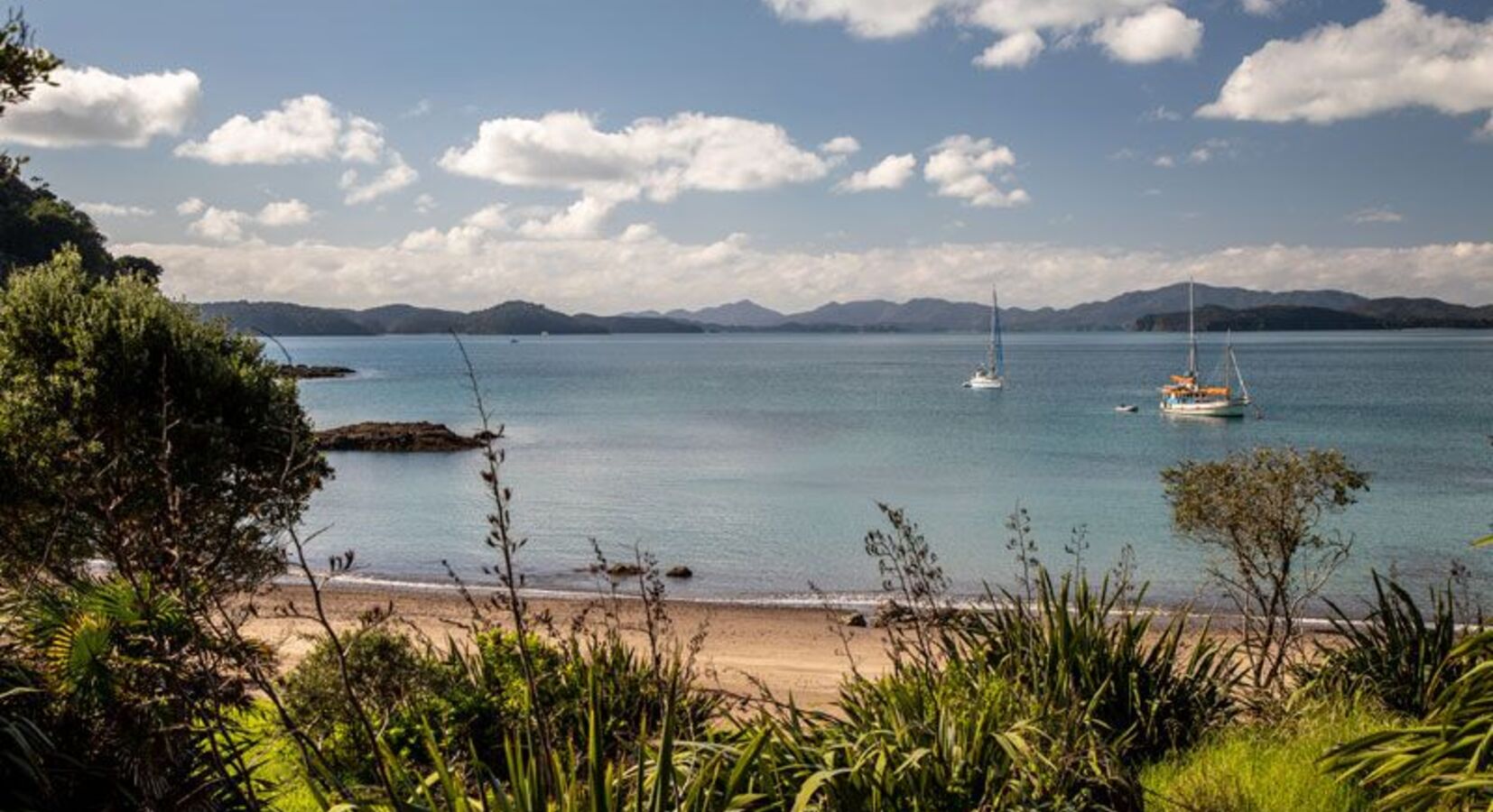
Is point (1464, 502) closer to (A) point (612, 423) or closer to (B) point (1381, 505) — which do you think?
(B) point (1381, 505)

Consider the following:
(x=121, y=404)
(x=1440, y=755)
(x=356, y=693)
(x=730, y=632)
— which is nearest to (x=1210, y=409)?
(x=730, y=632)

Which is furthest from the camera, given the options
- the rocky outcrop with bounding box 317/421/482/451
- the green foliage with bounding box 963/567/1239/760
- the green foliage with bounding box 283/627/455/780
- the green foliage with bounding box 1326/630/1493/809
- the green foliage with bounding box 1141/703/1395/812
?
the rocky outcrop with bounding box 317/421/482/451

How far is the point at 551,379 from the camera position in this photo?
468 feet

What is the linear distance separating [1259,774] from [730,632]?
17193mm

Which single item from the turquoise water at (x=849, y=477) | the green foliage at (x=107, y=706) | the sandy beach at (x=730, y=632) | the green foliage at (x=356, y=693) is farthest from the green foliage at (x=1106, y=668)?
the turquoise water at (x=849, y=477)

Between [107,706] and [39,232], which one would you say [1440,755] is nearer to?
[107,706]

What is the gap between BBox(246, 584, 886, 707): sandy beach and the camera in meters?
18.0

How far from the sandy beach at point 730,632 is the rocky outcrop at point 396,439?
34.3 meters

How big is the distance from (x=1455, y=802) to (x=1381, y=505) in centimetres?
3941

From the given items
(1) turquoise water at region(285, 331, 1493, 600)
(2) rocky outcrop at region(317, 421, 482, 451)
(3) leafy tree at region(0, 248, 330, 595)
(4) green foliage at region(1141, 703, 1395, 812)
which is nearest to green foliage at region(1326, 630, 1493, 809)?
(4) green foliage at region(1141, 703, 1395, 812)

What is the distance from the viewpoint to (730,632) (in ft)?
74.7

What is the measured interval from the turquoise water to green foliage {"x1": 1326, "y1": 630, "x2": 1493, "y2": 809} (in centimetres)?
1116

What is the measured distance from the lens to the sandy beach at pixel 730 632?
17953 millimetres

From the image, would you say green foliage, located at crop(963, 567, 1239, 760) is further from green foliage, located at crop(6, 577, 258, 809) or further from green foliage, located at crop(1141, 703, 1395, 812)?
green foliage, located at crop(6, 577, 258, 809)
